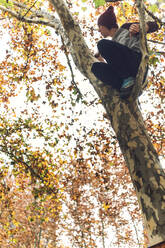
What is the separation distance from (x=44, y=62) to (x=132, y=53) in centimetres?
812

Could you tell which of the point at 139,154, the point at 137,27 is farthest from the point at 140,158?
the point at 137,27

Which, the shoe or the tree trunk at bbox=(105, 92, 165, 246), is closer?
the tree trunk at bbox=(105, 92, 165, 246)

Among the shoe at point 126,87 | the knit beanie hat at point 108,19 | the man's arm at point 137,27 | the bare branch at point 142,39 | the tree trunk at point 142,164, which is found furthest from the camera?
the knit beanie hat at point 108,19

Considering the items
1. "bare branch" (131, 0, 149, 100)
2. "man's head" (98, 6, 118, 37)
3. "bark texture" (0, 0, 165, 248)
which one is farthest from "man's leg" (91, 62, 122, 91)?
"man's head" (98, 6, 118, 37)

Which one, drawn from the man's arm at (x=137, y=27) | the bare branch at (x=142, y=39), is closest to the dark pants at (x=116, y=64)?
the man's arm at (x=137, y=27)

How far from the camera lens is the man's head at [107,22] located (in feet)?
10.7

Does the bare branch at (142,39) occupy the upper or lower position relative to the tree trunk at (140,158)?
upper

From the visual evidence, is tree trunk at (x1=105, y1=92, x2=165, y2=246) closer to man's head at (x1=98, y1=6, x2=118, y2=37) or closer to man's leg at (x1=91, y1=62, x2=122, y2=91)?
man's leg at (x1=91, y1=62, x2=122, y2=91)

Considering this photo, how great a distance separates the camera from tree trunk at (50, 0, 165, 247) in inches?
68.4

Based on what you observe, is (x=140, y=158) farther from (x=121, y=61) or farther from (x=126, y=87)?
(x=121, y=61)

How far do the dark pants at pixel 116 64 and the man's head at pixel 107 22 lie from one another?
2.84ft

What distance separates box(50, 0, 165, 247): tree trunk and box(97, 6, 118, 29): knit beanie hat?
0.84m

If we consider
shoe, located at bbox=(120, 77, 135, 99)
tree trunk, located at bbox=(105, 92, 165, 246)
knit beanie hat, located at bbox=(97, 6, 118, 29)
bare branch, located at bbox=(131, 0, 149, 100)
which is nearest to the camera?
tree trunk, located at bbox=(105, 92, 165, 246)

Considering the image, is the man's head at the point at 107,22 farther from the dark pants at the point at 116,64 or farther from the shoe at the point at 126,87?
the shoe at the point at 126,87
